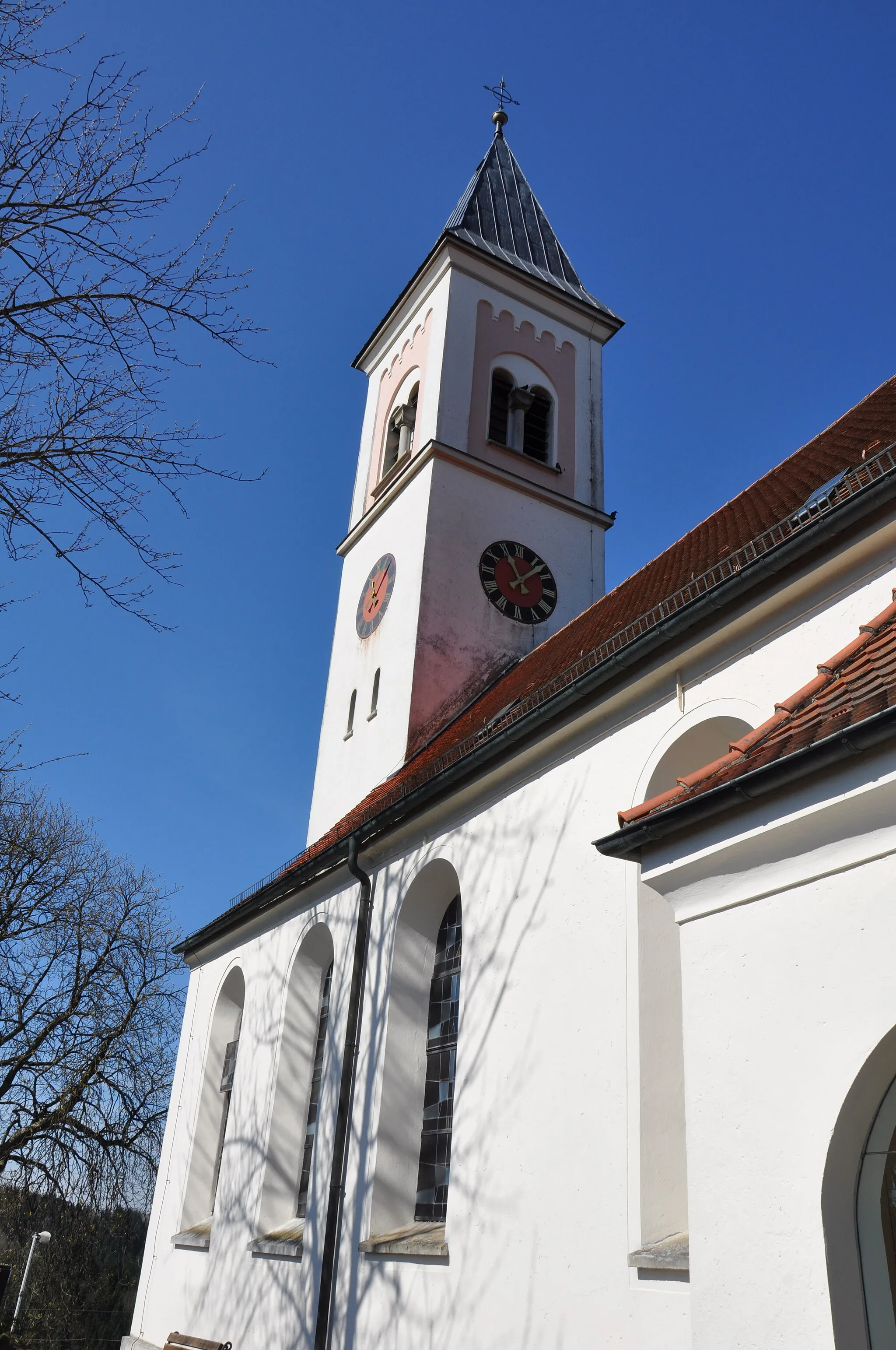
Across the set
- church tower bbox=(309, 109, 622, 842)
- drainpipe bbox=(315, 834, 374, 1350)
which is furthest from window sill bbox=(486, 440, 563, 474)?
drainpipe bbox=(315, 834, 374, 1350)

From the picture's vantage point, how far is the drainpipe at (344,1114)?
9883 millimetres

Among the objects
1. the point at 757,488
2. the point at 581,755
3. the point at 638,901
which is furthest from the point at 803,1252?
the point at 757,488

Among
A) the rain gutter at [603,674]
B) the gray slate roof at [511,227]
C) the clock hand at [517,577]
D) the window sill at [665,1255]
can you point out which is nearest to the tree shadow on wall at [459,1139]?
the rain gutter at [603,674]

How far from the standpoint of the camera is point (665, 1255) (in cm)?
608

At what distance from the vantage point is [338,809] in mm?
16797

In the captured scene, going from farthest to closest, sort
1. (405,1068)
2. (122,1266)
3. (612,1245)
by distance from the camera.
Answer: (122,1266), (405,1068), (612,1245)

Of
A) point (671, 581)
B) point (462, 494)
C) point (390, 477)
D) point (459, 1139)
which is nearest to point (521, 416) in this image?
point (390, 477)

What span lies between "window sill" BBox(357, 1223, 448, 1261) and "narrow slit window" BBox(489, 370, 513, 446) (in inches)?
501

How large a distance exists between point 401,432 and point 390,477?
4.53 feet

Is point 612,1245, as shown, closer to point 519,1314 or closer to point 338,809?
point 519,1314

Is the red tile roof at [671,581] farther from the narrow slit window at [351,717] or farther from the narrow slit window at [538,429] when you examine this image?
the narrow slit window at [538,429]

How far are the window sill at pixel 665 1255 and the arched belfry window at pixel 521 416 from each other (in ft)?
47.0

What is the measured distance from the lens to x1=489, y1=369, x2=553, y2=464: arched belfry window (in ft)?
63.3

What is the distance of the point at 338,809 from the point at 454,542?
4.37m
